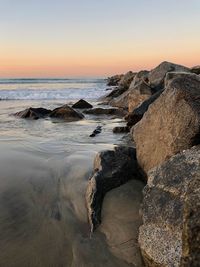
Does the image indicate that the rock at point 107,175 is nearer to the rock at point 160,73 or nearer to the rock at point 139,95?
the rock at point 139,95

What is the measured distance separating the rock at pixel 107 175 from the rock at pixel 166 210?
665mm

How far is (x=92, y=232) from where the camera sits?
13.2 feet

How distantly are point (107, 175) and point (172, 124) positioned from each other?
973 mm

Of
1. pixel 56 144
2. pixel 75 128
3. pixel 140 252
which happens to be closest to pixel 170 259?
pixel 140 252

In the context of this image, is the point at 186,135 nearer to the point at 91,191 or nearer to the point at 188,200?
the point at 91,191

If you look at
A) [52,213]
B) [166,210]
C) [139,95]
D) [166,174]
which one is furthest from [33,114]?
[166,210]

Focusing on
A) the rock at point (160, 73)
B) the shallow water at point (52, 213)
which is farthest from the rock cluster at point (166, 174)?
the rock at point (160, 73)

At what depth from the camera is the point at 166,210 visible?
3.57 meters

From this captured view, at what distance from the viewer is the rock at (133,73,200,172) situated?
14.1 feet

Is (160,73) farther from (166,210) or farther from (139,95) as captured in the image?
(166,210)

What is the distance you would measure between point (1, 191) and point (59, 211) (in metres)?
0.84

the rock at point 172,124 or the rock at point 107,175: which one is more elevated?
the rock at point 172,124

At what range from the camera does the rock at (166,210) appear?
3.29m

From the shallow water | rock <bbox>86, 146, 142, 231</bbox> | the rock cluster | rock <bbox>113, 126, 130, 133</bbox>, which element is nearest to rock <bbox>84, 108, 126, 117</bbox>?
rock <bbox>113, 126, 130, 133</bbox>
